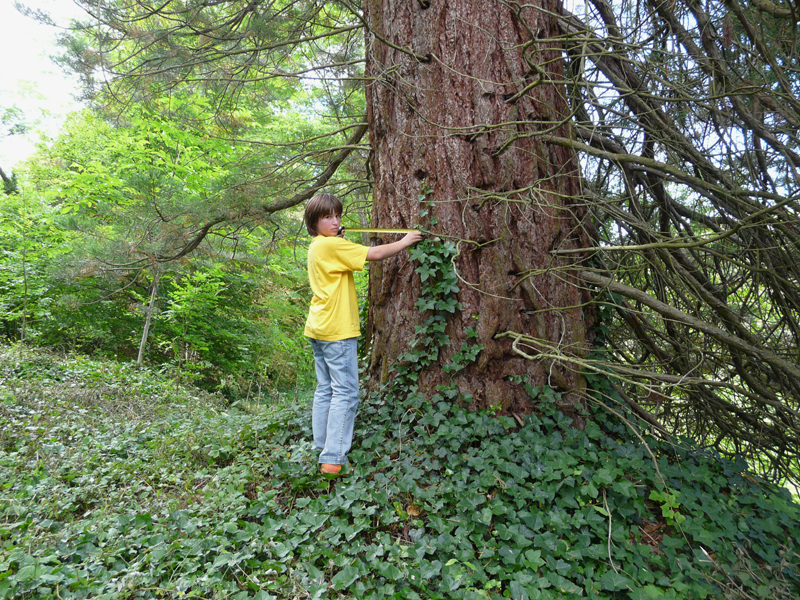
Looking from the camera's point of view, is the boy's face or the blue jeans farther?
the boy's face

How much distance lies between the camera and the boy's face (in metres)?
3.07

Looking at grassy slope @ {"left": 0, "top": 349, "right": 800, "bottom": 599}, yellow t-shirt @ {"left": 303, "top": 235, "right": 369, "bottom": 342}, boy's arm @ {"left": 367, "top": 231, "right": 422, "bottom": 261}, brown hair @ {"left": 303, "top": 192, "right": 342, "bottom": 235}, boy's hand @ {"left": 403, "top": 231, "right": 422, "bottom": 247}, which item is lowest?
grassy slope @ {"left": 0, "top": 349, "right": 800, "bottom": 599}

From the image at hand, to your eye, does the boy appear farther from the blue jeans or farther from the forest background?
the forest background

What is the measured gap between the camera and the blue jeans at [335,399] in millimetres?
2826

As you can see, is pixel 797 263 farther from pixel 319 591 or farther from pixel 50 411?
pixel 50 411

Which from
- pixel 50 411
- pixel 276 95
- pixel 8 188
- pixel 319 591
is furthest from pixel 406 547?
pixel 8 188

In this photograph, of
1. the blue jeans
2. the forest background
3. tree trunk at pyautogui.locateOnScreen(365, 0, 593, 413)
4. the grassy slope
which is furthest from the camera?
tree trunk at pyautogui.locateOnScreen(365, 0, 593, 413)

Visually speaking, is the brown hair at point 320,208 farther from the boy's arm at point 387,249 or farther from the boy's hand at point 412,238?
the boy's hand at point 412,238

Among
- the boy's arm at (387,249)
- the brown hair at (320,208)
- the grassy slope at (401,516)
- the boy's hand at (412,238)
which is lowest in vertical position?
the grassy slope at (401,516)

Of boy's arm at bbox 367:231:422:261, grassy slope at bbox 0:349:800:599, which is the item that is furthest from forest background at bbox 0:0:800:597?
boy's arm at bbox 367:231:422:261

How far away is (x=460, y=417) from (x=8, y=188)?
1599 cm

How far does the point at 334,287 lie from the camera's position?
118 inches

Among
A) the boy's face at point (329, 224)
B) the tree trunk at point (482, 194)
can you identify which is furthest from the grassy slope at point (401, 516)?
the boy's face at point (329, 224)

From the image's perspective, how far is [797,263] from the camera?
2758 mm
